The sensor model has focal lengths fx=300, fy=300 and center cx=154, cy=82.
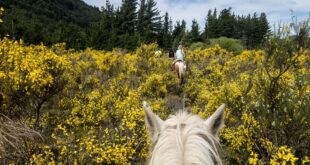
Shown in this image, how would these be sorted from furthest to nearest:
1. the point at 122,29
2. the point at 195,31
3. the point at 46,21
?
1. the point at 46,21
2. the point at 195,31
3. the point at 122,29

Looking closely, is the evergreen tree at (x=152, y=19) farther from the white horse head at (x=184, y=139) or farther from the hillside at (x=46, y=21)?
the white horse head at (x=184, y=139)

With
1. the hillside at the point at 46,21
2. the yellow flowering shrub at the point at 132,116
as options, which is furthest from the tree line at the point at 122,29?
the yellow flowering shrub at the point at 132,116

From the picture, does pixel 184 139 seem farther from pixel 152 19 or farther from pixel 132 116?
pixel 152 19

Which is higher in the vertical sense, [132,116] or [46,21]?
[46,21]

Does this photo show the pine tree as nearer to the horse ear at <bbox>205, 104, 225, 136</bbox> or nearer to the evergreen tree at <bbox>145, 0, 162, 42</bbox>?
the evergreen tree at <bbox>145, 0, 162, 42</bbox>

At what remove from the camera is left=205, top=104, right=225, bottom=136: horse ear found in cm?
186

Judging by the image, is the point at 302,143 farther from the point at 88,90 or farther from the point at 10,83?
the point at 88,90

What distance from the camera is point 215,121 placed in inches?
75.0

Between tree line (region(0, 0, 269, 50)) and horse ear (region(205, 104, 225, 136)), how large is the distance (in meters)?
15.5

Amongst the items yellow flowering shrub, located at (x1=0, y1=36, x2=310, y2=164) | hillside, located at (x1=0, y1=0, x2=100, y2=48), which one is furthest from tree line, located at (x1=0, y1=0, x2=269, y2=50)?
yellow flowering shrub, located at (x1=0, y1=36, x2=310, y2=164)

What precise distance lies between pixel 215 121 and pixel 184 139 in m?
0.41

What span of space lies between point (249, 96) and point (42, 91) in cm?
404

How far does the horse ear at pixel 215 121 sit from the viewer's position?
6.11ft

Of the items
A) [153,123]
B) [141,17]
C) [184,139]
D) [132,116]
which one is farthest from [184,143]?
[141,17]
